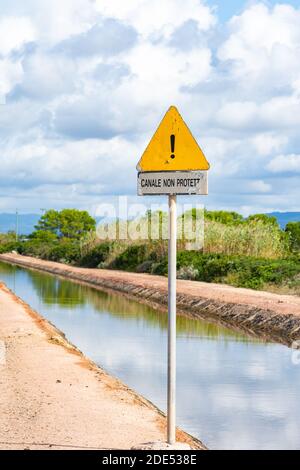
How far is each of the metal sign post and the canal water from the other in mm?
2110

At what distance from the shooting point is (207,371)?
15.8 m

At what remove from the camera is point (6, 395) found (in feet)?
39.4

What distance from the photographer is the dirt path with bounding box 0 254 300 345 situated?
75.5 feet

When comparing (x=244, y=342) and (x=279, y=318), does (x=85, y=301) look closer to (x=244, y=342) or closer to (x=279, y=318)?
(x=279, y=318)

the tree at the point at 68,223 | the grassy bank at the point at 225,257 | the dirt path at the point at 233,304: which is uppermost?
the tree at the point at 68,223

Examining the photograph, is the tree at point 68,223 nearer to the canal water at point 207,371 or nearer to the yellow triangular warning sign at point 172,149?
the canal water at point 207,371

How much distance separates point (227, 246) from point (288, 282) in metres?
12.0

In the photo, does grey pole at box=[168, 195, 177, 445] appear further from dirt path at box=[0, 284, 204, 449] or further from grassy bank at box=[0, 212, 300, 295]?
grassy bank at box=[0, 212, 300, 295]

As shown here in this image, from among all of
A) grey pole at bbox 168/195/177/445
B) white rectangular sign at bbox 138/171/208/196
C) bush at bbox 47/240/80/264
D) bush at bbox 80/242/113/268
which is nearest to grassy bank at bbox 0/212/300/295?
bush at bbox 80/242/113/268

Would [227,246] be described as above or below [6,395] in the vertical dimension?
above

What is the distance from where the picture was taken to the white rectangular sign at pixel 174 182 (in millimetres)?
8602

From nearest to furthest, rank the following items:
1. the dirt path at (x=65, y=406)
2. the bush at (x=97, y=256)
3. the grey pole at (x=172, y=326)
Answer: the grey pole at (x=172, y=326), the dirt path at (x=65, y=406), the bush at (x=97, y=256)

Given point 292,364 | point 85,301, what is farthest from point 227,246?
point 292,364

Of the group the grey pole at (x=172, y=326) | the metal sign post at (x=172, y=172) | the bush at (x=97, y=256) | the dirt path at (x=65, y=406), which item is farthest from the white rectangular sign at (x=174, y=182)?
the bush at (x=97, y=256)
